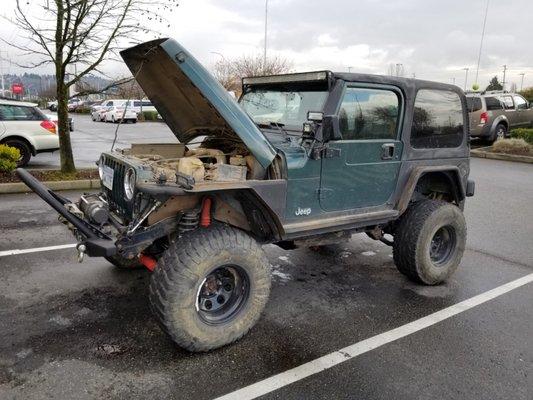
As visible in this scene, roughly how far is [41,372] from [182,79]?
233 cm

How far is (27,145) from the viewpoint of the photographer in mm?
10656

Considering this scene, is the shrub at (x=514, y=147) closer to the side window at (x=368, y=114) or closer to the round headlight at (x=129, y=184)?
the side window at (x=368, y=114)

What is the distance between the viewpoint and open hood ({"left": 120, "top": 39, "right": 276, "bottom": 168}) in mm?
3102

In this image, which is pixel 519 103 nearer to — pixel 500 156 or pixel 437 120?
pixel 500 156

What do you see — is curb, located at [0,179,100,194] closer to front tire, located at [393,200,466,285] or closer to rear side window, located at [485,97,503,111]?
front tire, located at [393,200,466,285]

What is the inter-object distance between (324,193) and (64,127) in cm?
689

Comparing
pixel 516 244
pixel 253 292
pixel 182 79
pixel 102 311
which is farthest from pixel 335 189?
pixel 516 244

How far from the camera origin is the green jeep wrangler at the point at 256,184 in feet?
10.4

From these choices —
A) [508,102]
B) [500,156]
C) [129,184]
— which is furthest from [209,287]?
[508,102]

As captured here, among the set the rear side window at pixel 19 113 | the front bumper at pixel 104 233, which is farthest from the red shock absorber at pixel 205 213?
the rear side window at pixel 19 113

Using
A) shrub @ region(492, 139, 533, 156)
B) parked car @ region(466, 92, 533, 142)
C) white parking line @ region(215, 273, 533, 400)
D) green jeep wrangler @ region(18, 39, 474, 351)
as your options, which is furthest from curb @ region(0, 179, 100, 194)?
parked car @ region(466, 92, 533, 142)

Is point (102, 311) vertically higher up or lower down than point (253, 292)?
lower down

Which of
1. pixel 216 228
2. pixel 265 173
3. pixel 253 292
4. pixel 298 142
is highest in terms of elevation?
pixel 298 142

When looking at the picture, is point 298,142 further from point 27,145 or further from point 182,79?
point 27,145
